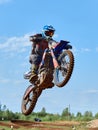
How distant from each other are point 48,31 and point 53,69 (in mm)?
1466

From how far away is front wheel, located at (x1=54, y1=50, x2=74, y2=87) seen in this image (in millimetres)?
18625

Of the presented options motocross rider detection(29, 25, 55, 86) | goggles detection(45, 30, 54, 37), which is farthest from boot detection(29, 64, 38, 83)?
goggles detection(45, 30, 54, 37)

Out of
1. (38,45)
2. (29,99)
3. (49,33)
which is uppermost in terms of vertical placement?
(49,33)

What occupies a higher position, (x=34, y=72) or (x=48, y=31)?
(x=48, y=31)

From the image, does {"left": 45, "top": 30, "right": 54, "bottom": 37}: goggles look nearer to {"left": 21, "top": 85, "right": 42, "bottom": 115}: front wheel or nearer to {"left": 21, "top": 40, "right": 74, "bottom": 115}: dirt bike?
{"left": 21, "top": 40, "right": 74, "bottom": 115}: dirt bike

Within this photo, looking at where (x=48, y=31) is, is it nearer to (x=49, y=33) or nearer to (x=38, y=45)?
(x=49, y=33)

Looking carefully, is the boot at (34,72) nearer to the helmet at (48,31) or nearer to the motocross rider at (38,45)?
the motocross rider at (38,45)

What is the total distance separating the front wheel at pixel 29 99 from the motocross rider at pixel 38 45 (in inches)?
29.1

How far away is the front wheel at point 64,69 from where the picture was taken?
18.6m

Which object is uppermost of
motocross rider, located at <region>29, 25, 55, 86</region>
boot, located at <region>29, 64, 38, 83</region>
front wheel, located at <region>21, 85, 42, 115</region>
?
motocross rider, located at <region>29, 25, 55, 86</region>

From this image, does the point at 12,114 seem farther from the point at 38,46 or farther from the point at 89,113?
the point at 38,46

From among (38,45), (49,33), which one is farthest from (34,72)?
(49,33)

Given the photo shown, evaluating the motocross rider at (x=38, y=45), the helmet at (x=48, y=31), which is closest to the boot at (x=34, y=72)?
the motocross rider at (x=38, y=45)

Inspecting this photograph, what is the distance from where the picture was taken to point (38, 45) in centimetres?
2064
